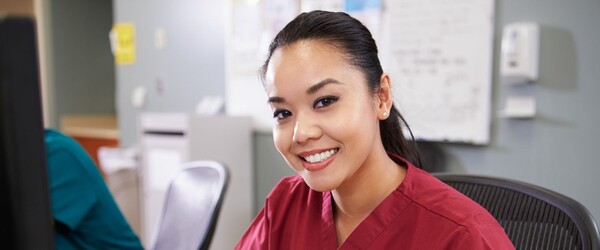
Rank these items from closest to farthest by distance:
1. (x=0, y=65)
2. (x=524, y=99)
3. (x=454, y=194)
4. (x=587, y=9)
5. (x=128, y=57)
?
1. (x=0, y=65)
2. (x=454, y=194)
3. (x=587, y=9)
4. (x=524, y=99)
5. (x=128, y=57)

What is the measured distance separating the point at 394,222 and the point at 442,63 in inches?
55.9

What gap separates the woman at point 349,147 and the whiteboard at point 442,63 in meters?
1.07

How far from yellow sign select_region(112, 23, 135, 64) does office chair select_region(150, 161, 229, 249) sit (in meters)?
2.55

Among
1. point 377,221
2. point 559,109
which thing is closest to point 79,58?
point 559,109

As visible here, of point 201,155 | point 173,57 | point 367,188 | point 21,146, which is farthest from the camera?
point 173,57

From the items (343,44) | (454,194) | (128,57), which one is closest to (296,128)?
(343,44)

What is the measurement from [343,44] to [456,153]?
1457 mm

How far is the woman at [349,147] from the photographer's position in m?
0.84

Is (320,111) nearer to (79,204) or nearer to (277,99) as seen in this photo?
(277,99)

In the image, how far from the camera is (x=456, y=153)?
87.2 inches

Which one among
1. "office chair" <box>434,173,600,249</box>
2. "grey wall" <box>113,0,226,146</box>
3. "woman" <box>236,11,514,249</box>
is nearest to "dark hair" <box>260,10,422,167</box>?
"woman" <box>236,11,514,249</box>

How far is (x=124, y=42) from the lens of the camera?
385cm

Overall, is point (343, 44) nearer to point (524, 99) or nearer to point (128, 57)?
point (524, 99)

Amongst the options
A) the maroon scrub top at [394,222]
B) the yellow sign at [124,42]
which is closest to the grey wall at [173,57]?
the yellow sign at [124,42]
